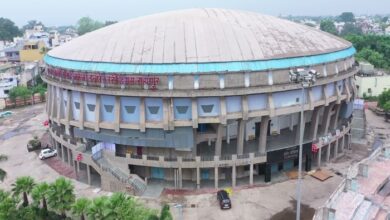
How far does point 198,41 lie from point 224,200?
20465 millimetres

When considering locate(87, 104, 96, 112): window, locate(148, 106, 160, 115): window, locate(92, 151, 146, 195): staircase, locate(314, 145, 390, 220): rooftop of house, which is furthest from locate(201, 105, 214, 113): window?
locate(314, 145, 390, 220): rooftop of house

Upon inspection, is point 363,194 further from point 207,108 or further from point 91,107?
point 91,107

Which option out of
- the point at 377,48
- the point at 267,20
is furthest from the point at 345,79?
the point at 377,48

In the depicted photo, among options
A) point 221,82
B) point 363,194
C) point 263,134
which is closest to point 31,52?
point 221,82

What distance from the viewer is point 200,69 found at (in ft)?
147

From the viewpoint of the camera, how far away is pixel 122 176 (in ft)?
155

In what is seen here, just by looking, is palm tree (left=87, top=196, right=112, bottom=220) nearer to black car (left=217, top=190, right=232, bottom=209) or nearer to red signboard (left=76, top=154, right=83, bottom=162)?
black car (left=217, top=190, right=232, bottom=209)

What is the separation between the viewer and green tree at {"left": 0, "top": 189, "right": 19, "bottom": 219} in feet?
115

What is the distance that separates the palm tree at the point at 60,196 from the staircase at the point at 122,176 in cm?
1165

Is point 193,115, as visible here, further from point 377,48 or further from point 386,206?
point 377,48

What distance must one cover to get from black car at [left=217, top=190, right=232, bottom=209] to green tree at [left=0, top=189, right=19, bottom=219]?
2141 cm

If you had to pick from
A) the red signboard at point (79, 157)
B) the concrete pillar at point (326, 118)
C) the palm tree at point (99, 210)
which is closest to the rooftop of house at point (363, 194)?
the concrete pillar at point (326, 118)

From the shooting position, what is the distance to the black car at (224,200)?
4191 centimetres

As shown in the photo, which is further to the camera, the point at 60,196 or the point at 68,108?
the point at 68,108
